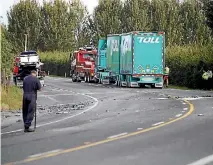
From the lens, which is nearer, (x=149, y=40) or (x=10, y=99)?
(x=10, y=99)

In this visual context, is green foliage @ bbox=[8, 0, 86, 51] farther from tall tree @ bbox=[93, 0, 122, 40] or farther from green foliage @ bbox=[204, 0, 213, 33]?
green foliage @ bbox=[204, 0, 213, 33]

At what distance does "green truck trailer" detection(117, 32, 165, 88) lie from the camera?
36844 mm

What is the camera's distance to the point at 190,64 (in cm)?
3938

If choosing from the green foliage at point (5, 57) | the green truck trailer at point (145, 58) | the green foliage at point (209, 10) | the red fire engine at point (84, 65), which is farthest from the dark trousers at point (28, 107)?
the red fire engine at point (84, 65)

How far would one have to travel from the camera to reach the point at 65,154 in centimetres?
1020

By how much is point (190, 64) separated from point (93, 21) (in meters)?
46.7

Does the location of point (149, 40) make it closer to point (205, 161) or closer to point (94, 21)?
point (205, 161)

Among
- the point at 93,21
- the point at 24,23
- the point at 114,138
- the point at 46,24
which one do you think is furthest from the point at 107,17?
the point at 114,138

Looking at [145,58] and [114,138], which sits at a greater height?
[145,58]

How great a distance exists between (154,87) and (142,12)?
39.1m

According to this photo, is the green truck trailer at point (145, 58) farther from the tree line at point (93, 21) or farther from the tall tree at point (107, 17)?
the tall tree at point (107, 17)

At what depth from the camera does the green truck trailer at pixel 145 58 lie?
36.8 metres

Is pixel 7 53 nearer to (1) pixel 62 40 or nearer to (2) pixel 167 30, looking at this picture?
(2) pixel 167 30

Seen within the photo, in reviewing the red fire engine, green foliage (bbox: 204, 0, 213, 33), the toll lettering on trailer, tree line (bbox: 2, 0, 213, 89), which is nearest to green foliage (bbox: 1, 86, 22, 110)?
the toll lettering on trailer
